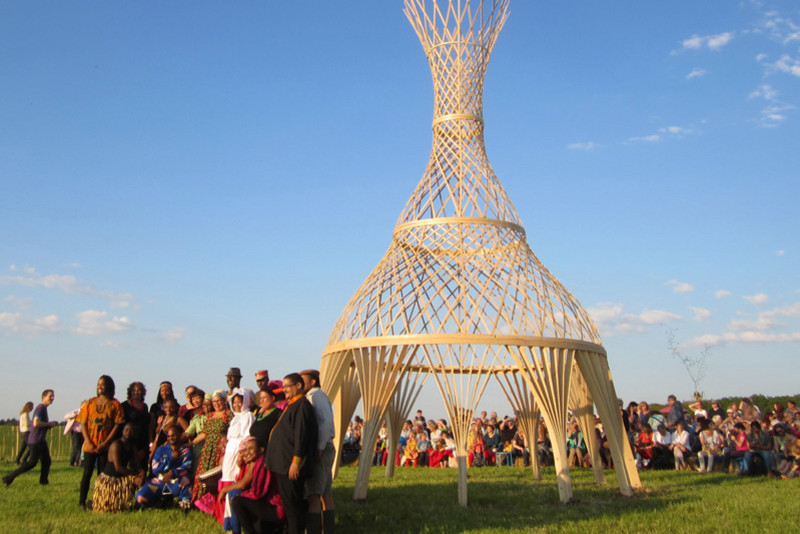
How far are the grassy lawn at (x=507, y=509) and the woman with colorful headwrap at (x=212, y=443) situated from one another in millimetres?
228

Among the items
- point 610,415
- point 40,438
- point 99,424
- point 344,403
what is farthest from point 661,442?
point 40,438

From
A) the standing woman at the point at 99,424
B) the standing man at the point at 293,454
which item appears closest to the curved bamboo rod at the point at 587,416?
the standing man at the point at 293,454

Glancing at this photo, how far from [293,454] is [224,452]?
5.60 ft

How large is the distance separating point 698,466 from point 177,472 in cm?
1133

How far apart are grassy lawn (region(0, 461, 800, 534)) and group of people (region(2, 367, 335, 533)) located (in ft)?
1.24

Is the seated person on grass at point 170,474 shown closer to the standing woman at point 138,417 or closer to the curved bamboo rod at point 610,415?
the standing woman at point 138,417

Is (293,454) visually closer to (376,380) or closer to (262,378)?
(262,378)

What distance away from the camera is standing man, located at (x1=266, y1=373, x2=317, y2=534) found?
21.1 ft

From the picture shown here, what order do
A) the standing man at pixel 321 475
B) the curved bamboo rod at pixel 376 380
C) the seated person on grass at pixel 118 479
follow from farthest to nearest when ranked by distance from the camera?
1. the curved bamboo rod at pixel 376 380
2. the seated person on grass at pixel 118 479
3. the standing man at pixel 321 475

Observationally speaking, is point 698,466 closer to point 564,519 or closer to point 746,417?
point 746,417

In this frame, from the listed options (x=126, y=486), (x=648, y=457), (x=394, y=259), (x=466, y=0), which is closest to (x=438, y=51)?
(x=466, y=0)

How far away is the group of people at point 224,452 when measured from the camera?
651cm

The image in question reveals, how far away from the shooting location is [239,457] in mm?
6930

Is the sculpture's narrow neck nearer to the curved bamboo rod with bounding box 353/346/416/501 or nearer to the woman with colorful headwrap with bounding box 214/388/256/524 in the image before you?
the curved bamboo rod with bounding box 353/346/416/501
